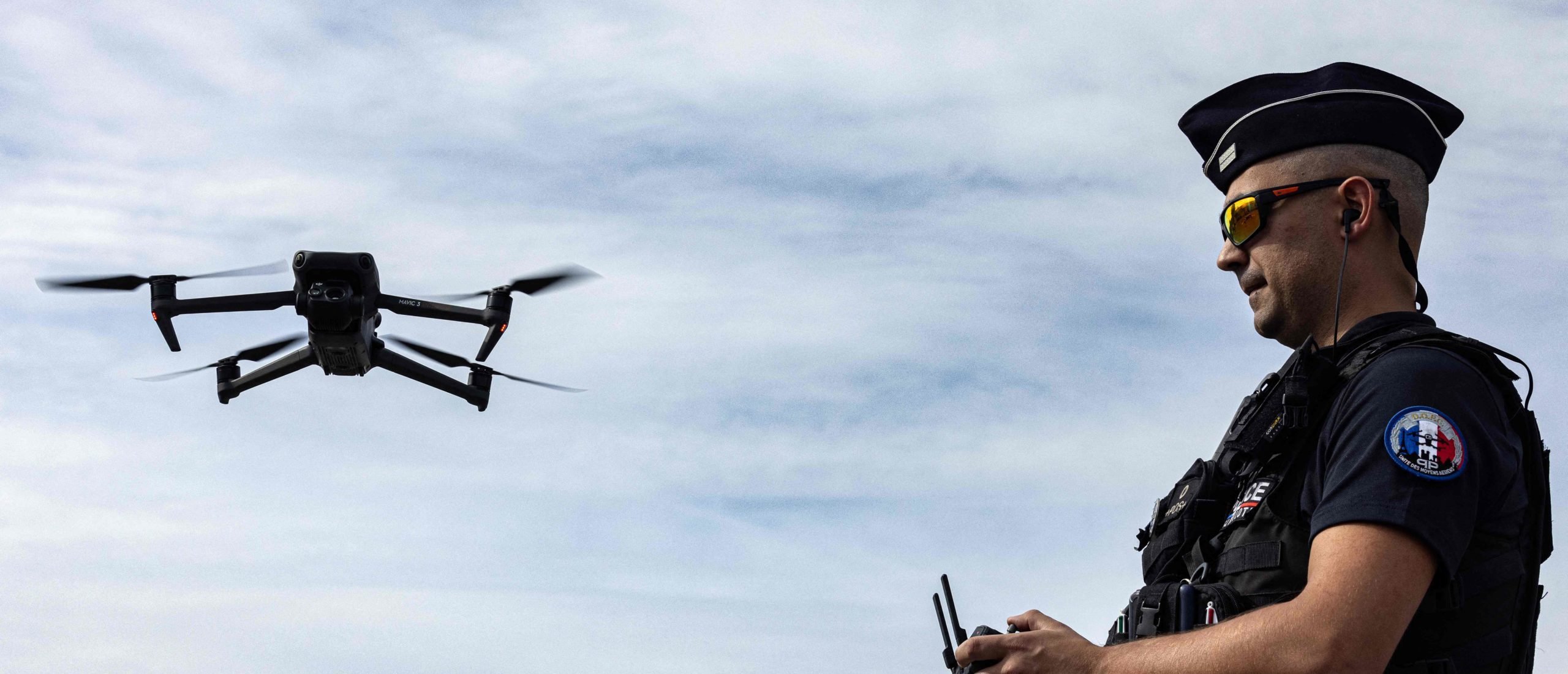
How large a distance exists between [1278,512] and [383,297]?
700 inches

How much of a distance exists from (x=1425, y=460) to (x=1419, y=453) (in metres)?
0.02

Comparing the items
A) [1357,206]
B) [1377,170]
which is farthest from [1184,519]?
[1377,170]

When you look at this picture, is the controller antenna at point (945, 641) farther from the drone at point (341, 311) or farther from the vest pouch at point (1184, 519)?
the drone at point (341, 311)

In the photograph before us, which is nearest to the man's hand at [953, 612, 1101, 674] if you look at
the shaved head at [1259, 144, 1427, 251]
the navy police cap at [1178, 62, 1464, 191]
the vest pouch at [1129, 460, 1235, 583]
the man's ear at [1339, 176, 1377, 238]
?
the vest pouch at [1129, 460, 1235, 583]

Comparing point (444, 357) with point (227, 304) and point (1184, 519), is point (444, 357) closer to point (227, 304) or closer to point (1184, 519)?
point (227, 304)

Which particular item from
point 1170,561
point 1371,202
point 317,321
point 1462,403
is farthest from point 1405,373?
point 317,321

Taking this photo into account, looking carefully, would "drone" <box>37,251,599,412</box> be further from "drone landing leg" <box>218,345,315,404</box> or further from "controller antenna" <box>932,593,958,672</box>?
"controller antenna" <box>932,593,958,672</box>

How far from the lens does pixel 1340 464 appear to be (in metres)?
3.56

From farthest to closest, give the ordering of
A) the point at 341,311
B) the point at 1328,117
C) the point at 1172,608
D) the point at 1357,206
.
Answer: the point at 341,311, the point at 1328,117, the point at 1357,206, the point at 1172,608

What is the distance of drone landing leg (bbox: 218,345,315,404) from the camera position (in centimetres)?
1973

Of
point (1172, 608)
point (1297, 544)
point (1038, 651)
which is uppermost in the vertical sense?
point (1297, 544)

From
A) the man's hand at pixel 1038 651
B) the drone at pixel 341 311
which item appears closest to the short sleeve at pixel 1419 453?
the man's hand at pixel 1038 651

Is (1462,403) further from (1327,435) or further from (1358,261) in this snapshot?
(1358,261)

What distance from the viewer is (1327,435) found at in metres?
3.78
